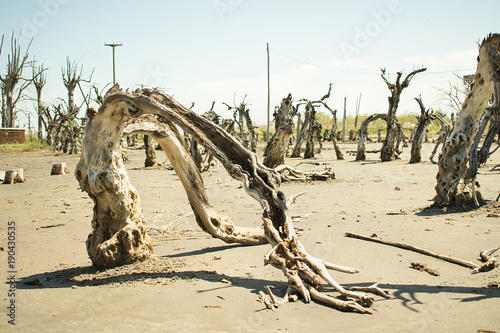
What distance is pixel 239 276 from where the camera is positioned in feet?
15.0

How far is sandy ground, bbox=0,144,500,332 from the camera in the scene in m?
3.44

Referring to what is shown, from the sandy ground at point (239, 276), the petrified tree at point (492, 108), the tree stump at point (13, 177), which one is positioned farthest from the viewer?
the tree stump at point (13, 177)

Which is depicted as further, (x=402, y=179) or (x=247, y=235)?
(x=402, y=179)

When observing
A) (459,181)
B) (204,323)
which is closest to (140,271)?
(204,323)

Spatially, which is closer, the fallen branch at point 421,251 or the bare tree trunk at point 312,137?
the fallen branch at point 421,251

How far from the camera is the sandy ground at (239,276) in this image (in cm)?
344

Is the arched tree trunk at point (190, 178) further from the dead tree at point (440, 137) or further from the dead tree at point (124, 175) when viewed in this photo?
the dead tree at point (440, 137)

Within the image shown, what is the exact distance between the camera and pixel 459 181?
298 inches

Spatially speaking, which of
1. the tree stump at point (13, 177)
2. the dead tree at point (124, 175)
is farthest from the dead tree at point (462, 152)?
the tree stump at point (13, 177)

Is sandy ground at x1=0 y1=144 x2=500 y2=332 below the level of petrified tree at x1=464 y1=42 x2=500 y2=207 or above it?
below

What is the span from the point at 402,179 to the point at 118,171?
10.5 m

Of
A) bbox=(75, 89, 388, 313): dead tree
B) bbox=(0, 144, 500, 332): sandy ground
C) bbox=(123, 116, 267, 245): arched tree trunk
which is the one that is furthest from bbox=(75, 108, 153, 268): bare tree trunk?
bbox=(123, 116, 267, 245): arched tree trunk

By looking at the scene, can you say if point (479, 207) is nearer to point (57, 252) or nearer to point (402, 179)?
point (402, 179)

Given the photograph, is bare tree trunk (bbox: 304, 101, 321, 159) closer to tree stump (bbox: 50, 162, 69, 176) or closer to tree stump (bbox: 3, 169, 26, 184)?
tree stump (bbox: 50, 162, 69, 176)
